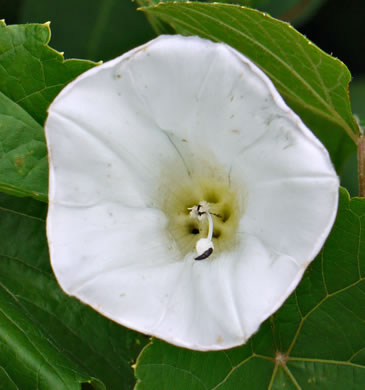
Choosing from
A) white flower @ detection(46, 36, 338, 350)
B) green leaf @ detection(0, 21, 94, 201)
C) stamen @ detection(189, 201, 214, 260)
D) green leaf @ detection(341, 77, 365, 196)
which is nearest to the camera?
white flower @ detection(46, 36, 338, 350)

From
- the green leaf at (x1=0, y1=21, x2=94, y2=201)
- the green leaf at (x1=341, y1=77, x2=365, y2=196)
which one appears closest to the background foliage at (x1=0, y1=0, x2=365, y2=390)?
the green leaf at (x1=0, y1=21, x2=94, y2=201)

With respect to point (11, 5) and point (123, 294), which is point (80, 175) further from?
point (11, 5)

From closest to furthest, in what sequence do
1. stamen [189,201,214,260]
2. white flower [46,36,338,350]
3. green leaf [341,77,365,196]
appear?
white flower [46,36,338,350]
stamen [189,201,214,260]
green leaf [341,77,365,196]

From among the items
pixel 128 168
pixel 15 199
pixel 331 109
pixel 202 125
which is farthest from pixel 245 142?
pixel 15 199

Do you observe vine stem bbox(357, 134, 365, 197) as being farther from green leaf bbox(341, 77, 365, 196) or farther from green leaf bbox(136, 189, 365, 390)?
green leaf bbox(341, 77, 365, 196)

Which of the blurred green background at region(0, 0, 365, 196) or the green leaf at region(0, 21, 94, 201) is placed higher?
the green leaf at region(0, 21, 94, 201)

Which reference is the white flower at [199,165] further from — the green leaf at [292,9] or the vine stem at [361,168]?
the green leaf at [292,9]
